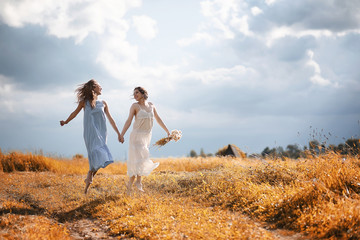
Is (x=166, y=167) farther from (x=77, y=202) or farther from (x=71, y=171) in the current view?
(x=77, y=202)

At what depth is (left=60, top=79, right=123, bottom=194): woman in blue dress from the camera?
28.0ft

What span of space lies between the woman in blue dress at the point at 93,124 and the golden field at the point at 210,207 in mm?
1127

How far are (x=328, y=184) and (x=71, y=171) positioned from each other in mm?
11881

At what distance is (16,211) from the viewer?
7.35 meters

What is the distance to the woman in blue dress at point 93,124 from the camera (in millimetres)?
8547

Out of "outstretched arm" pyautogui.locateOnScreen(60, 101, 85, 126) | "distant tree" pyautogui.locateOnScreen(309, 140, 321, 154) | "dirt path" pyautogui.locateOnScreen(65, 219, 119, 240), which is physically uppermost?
"outstretched arm" pyautogui.locateOnScreen(60, 101, 85, 126)

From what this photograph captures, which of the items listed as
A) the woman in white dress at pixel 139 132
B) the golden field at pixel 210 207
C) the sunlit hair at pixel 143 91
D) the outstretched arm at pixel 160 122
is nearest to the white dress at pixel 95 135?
the woman in white dress at pixel 139 132

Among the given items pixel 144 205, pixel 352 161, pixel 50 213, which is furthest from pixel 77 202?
pixel 352 161

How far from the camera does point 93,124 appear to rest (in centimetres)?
859

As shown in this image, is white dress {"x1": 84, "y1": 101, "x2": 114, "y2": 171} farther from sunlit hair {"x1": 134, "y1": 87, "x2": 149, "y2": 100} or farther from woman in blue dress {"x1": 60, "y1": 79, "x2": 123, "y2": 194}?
sunlit hair {"x1": 134, "y1": 87, "x2": 149, "y2": 100}

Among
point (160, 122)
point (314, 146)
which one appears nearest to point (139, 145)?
point (160, 122)

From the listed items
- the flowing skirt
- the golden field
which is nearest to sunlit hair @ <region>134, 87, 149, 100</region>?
the flowing skirt

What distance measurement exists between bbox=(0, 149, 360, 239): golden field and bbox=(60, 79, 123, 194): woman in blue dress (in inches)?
44.4

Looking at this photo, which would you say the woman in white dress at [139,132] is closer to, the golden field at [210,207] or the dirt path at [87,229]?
the golden field at [210,207]
